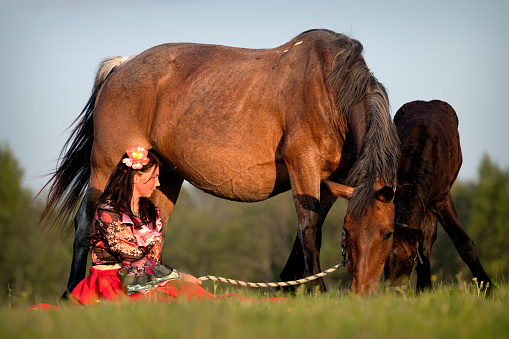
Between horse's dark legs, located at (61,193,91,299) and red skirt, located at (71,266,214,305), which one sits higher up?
red skirt, located at (71,266,214,305)

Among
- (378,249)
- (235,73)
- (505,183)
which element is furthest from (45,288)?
(378,249)

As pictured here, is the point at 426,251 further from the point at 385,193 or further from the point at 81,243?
the point at 81,243

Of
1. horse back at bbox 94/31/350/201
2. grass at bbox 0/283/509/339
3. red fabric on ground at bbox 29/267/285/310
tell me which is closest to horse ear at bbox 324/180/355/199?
horse back at bbox 94/31/350/201

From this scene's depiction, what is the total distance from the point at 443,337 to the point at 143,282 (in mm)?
2640

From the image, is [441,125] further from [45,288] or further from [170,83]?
[45,288]

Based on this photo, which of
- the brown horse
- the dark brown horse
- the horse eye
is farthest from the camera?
the dark brown horse

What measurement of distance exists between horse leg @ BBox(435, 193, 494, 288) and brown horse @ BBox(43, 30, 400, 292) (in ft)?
4.13

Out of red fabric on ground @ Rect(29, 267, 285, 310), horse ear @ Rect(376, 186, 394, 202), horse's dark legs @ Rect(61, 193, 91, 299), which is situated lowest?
horse's dark legs @ Rect(61, 193, 91, 299)

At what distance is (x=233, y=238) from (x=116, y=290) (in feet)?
125

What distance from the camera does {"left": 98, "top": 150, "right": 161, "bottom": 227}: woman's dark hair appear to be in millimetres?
4965

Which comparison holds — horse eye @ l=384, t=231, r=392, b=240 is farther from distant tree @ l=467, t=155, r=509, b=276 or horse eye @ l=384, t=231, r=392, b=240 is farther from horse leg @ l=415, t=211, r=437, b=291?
distant tree @ l=467, t=155, r=509, b=276

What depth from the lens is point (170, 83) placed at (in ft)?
23.4

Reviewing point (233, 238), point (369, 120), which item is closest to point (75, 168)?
point (369, 120)

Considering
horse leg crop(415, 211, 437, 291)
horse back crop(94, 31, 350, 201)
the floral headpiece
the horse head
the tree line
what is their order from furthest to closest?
the tree line < horse leg crop(415, 211, 437, 291) < horse back crop(94, 31, 350, 201) < the floral headpiece < the horse head
